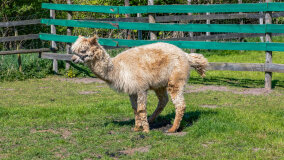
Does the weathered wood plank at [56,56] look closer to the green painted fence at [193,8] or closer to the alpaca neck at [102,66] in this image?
the green painted fence at [193,8]

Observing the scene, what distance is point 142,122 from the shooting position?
6539 mm

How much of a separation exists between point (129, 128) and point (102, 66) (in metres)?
1.23

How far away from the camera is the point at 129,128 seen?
6.85 meters

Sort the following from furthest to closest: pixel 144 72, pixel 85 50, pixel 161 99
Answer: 1. pixel 161 99
2. pixel 144 72
3. pixel 85 50

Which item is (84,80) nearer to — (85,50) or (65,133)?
(65,133)

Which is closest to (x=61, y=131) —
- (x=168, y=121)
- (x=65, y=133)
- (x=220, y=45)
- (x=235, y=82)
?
(x=65, y=133)

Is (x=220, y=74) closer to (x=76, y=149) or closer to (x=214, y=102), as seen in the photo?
(x=214, y=102)

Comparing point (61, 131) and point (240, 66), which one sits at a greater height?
point (240, 66)

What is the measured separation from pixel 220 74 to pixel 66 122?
5.83 m

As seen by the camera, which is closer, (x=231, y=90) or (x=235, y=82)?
(x=231, y=90)

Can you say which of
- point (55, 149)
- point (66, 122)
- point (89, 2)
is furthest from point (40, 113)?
point (89, 2)

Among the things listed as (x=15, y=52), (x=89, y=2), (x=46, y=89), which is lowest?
(x=46, y=89)

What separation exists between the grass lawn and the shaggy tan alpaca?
0.49m

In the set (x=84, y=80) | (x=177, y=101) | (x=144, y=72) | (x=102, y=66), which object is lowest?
(x=84, y=80)
